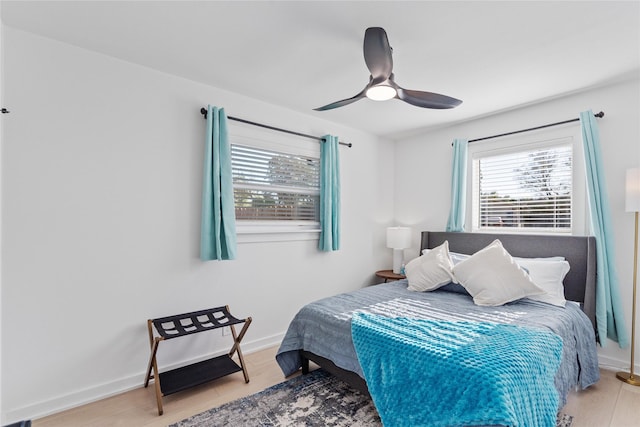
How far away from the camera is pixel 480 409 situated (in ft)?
4.50

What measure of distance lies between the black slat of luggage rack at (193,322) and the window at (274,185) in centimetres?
71

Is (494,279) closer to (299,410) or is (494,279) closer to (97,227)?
(299,410)

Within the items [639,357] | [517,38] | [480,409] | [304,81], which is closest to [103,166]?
[304,81]

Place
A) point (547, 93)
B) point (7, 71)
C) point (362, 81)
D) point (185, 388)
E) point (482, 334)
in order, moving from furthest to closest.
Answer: point (547, 93)
point (362, 81)
point (185, 388)
point (7, 71)
point (482, 334)

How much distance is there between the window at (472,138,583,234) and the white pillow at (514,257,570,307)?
517 millimetres

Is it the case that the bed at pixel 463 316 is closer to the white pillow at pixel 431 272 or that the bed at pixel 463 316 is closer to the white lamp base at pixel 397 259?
the white pillow at pixel 431 272

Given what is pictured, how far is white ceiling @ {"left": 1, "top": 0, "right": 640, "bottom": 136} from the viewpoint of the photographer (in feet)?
6.03

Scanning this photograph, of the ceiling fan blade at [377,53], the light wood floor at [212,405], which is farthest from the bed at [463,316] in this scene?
the ceiling fan blade at [377,53]

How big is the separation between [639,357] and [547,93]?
237 cm

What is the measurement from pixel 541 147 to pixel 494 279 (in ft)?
5.21

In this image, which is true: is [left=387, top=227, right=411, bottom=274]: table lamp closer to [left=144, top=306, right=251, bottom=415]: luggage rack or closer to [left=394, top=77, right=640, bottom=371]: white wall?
[left=394, top=77, right=640, bottom=371]: white wall

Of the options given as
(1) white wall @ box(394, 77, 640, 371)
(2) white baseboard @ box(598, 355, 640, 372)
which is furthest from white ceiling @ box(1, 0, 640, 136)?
(2) white baseboard @ box(598, 355, 640, 372)

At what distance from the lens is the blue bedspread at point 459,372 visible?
1.41 meters

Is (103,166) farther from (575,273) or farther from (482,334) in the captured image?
(575,273)
